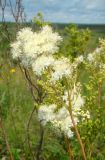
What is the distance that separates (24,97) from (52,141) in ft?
10.8

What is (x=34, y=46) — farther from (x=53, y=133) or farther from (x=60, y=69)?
(x=53, y=133)

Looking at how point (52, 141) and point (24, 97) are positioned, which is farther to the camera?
point (24, 97)

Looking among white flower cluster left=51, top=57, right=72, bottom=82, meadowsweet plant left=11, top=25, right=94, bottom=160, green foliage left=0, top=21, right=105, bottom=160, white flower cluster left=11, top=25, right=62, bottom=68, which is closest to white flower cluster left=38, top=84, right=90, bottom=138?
meadowsweet plant left=11, top=25, right=94, bottom=160

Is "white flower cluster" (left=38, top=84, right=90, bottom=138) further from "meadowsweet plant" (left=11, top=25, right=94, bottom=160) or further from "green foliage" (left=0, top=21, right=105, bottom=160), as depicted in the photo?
"green foliage" (left=0, top=21, right=105, bottom=160)

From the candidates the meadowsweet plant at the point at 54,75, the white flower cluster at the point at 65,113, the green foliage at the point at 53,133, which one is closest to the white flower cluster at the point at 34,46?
the meadowsweet plant at the point at 54,75

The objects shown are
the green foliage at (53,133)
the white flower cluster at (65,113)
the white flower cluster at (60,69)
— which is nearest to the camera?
the white flower cluster at (60,69)

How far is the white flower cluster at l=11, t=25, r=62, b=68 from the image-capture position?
359 cm

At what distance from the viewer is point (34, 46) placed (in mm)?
3590

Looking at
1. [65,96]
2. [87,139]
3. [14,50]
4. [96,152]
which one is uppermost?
[14,50]

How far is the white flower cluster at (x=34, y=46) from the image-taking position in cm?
359

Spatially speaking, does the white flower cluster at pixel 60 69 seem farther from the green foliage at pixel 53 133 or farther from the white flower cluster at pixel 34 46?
the green foliage at pixel 53 133

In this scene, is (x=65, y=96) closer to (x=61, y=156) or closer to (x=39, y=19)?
(x=39, y=19)

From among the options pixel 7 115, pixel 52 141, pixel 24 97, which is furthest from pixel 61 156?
pixel 24 97

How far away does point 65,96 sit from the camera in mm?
3750
